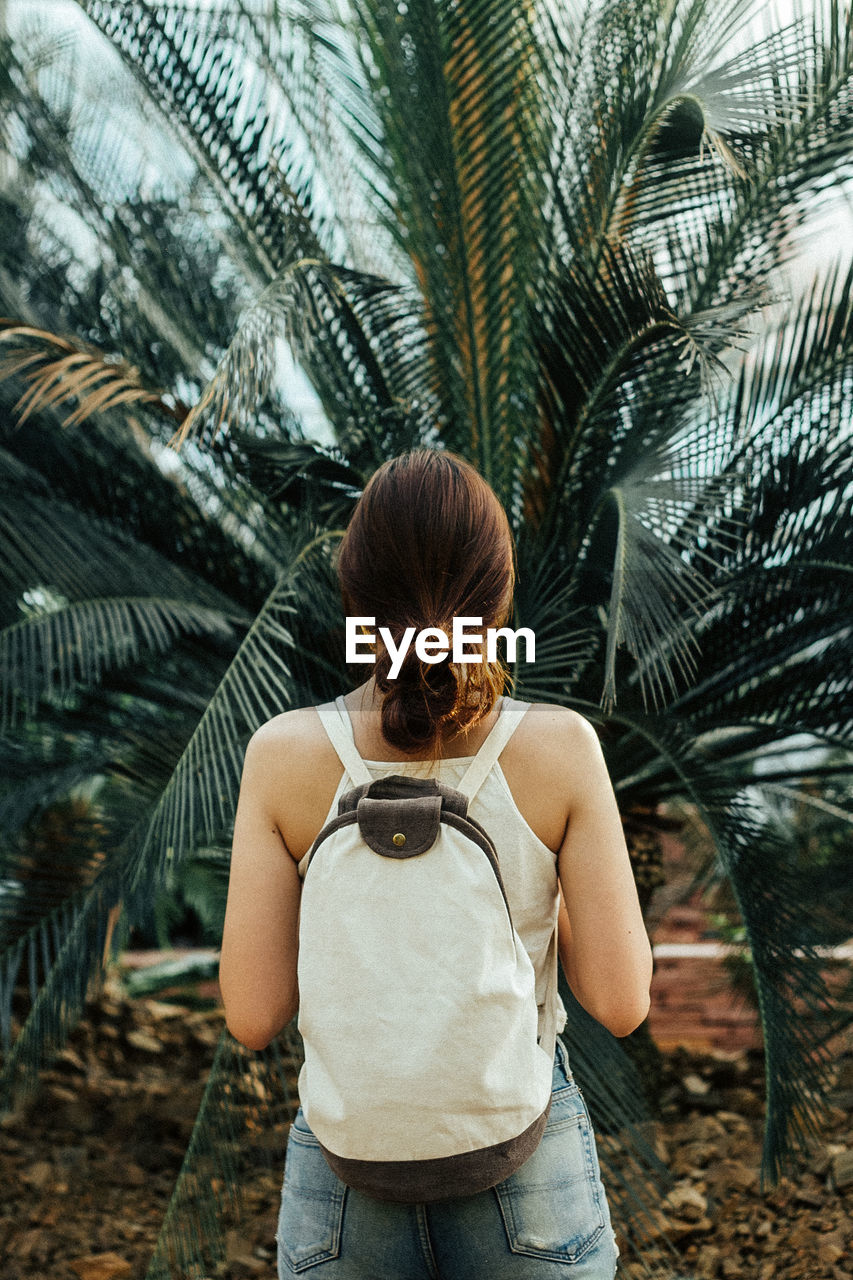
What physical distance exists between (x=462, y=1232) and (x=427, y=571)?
70 centimetres

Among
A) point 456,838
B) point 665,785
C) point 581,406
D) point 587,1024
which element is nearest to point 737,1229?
point 587,1024

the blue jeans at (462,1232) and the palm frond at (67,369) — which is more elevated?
the palm frond at (67,369)

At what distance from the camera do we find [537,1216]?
3.97ft

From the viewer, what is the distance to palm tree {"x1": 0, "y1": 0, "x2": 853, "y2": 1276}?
A: 2.87m

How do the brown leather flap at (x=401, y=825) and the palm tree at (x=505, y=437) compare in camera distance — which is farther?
the palm tree at (x=505, y=437)

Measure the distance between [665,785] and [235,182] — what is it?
2.34 metres

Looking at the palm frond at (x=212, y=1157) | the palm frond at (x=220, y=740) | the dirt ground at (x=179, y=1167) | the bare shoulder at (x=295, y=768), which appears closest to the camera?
the bare shoulder at (x=295, y=768)

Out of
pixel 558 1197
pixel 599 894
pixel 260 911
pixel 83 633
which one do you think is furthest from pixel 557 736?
pixel 83 633

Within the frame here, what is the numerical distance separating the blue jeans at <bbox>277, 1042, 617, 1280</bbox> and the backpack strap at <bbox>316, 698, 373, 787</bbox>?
1.37ft

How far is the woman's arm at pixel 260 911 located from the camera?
1291 millimetres

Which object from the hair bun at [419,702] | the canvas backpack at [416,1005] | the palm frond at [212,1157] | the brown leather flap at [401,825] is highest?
the hair bun at [419,702]

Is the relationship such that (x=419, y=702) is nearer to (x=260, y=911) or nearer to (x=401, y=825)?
(x=401, y=825)

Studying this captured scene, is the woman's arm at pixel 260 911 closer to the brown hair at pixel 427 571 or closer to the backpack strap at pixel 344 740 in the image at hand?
the backpack strap at pixel 344 740

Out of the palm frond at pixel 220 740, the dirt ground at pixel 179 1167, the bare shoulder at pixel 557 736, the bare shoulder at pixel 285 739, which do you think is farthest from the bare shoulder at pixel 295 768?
the dirt ground at pixel 179 1167
